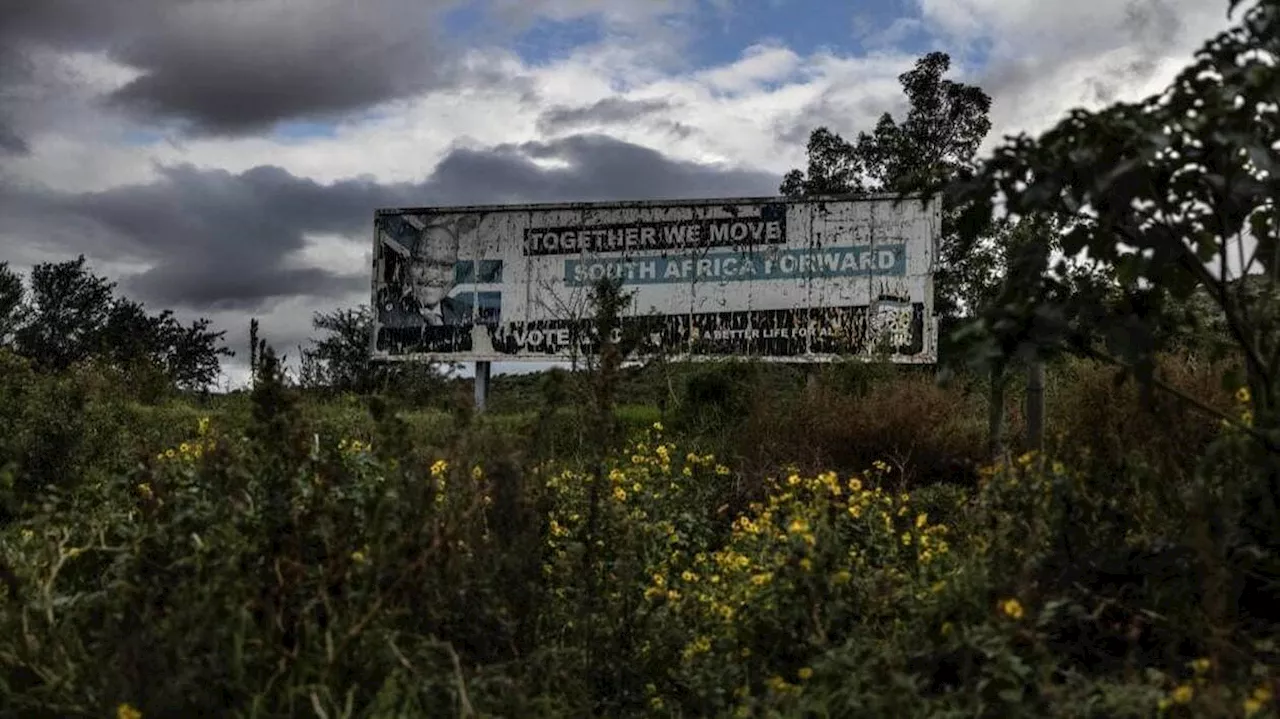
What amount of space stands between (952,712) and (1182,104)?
2.09 metres

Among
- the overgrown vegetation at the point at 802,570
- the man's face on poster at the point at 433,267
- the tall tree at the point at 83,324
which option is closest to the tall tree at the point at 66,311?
the tall tree at the point at 83,324

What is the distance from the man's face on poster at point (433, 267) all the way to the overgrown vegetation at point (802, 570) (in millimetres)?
9848

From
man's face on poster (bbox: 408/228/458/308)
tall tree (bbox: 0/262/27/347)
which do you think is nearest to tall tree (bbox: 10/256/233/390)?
tall tree (bbox: 0/262/27/347)

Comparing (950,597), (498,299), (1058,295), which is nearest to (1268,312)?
(1058,295)

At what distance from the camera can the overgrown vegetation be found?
3.63m

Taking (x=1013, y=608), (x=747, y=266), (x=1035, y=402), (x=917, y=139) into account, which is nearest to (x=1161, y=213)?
(x=1013, y=608)

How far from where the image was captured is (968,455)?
804cm

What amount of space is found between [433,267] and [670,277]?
120 inches

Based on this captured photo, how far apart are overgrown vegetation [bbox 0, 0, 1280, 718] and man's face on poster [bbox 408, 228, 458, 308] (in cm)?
985

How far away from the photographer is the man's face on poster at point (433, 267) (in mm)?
15344

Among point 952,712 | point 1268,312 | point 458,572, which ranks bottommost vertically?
point 952,712

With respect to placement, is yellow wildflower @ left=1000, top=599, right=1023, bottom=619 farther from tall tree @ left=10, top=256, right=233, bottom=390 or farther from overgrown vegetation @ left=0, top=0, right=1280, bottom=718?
tall tree @ left=10, top=256, right=233, bottom=390

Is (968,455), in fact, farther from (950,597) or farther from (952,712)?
(952,712)

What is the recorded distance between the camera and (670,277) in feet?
47.3
